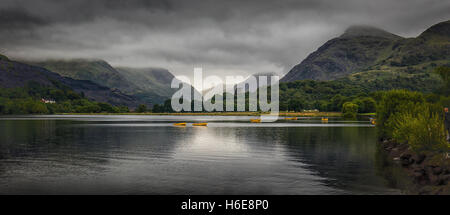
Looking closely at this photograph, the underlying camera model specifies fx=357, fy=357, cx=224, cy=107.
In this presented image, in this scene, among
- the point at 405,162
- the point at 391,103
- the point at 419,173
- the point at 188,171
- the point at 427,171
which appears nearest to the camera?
the point at 427,171

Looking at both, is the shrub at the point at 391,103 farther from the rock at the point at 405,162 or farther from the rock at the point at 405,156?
the rock at the point at 405,162

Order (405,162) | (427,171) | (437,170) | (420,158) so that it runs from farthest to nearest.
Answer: (405,162) < (420,158) < (427,171) < (437,170)

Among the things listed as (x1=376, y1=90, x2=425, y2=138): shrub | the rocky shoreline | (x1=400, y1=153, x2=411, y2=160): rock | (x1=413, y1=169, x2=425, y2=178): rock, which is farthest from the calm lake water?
(x1=376, y1=90, x2=425, y2=138): shrub

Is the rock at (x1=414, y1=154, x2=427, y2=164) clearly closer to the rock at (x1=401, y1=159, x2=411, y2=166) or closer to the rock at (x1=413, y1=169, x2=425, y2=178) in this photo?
the rock at (x1=401, y1=159, x2=411, y2=166)

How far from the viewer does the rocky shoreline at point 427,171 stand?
32.6m

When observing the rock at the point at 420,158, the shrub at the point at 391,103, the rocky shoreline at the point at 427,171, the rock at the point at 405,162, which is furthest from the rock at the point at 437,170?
the shrub at the point at 391,103

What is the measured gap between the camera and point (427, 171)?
39188 mm

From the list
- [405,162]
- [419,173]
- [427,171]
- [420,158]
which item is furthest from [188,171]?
[405,162]

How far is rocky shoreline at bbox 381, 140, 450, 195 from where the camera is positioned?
32.6 metres

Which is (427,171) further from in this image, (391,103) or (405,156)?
(391,103)

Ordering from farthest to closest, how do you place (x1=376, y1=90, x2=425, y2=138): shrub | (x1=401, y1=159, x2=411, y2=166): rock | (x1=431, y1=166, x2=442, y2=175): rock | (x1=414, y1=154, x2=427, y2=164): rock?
1. (x1=376, y1=90, x2=425, y2=138): shrub
2. (x1=401, y1=159, x2=411, y2=166): rock
3. (x1=414, y1=154, x2=427, y2=164): rock
4. (x1=431, y1=166, x2=442, y2=175): rock

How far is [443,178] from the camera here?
3459 centimetres

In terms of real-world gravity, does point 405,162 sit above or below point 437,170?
Answer: below

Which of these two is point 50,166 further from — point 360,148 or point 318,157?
point 360,148
